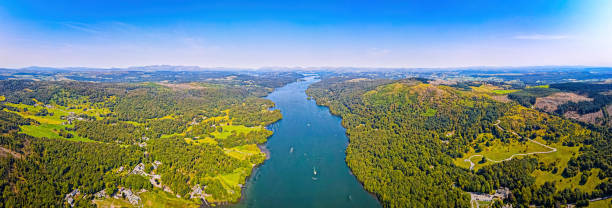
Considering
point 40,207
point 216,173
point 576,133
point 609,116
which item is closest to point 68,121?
point 40,207

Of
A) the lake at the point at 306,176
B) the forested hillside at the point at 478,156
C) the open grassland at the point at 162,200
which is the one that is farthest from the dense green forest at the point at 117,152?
the forested hillside at the point at 478,156

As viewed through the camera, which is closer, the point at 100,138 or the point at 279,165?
the point at 279,165

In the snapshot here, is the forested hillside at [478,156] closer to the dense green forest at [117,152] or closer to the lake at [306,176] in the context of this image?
the lake at [306,176]

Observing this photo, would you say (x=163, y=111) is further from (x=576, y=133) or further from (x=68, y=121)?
(x=576, y=133)

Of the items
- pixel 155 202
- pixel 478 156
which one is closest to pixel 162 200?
pixel 155 202

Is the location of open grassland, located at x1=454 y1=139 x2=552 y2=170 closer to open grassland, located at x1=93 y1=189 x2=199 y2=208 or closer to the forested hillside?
the forested hillside

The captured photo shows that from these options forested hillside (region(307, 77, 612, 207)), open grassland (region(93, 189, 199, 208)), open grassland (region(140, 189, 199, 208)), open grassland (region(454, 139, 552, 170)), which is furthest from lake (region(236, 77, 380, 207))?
open grassland (region(454, 139, 552, 170))
